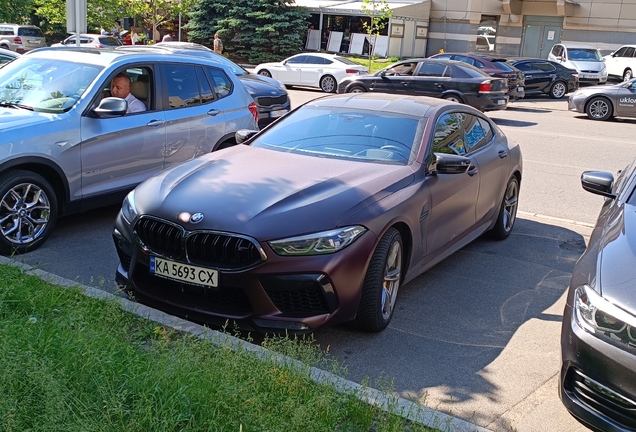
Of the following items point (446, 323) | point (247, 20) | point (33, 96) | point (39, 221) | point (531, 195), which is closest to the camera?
point (446, 323)

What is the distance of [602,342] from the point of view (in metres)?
3.55

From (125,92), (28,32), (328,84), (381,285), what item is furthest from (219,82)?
(28,32)

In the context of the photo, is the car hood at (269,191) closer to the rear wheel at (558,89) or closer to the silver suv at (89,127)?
the silver suv at (89,127)

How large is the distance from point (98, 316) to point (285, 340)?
4.15ft

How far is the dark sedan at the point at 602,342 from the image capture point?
345cm

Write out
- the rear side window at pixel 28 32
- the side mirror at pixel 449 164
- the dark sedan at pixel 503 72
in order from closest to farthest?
1. the side mirror at pixel 449 164
2. the dark sedan at pixel 503 72
3. the rear side window at pixel 28 32

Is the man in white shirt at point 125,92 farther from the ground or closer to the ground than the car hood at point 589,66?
farther from the ground

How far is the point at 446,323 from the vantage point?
545cm

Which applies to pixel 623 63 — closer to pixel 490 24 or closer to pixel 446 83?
pixel 490 24

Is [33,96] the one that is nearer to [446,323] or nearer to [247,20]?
[446,323]

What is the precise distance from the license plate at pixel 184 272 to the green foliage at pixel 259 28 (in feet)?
108

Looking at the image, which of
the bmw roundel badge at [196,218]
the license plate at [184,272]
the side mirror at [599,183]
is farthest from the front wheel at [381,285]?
the side mirror at [599,183]

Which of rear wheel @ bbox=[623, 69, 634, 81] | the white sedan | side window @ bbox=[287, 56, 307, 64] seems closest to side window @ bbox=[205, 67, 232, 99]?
the white sedan

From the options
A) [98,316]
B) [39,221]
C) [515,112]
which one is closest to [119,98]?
[39,221]
